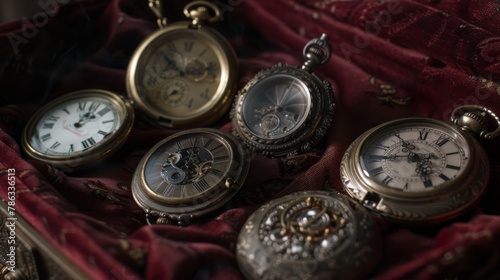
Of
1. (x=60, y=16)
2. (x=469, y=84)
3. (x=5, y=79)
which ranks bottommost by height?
(x=5, y=79)

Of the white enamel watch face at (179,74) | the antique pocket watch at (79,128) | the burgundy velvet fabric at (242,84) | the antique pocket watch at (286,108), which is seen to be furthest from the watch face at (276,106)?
the antique pocket watch at (79,128)

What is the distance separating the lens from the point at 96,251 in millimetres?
2051

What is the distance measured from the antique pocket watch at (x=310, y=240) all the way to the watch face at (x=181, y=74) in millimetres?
737

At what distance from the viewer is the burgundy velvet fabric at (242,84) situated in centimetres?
208

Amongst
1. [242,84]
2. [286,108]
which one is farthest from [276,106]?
[242,84]

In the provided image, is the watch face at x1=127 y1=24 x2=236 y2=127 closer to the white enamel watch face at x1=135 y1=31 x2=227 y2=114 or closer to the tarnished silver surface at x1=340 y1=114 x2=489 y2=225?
the white enamel watch face at x1=135 y1=31 x2=227 y2=114

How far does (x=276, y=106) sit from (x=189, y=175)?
1.47 feet

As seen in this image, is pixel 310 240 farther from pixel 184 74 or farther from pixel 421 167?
pixel 184 74

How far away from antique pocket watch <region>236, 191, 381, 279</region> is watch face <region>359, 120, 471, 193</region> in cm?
18

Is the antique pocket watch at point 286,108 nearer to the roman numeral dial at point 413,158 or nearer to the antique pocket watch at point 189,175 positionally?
the antique pocket watch at point 189,175

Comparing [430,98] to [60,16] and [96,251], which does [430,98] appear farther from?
[60,16]

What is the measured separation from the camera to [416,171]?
2.26 m

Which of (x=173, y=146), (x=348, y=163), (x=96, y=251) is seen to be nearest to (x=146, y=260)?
(x=96, y=251)

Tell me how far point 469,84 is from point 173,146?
115cm
